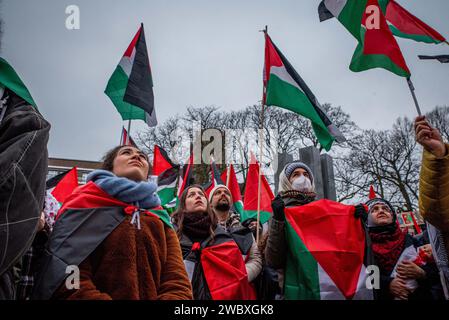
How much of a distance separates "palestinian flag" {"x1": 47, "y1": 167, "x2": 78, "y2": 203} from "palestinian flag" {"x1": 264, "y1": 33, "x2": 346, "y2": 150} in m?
4.25

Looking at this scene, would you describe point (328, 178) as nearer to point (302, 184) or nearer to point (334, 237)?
point (302, 184)

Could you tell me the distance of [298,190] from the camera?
311cm

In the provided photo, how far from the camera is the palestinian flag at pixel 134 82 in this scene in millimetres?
4426

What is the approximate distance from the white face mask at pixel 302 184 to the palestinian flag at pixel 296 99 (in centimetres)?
79

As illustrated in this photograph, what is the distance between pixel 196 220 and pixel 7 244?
188 cm

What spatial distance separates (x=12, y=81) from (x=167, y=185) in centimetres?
629

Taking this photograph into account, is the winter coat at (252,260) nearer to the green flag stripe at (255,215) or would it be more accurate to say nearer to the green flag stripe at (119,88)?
the green flag stripe at (255,215)

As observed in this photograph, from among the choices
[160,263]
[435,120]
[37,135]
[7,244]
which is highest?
[435,120]

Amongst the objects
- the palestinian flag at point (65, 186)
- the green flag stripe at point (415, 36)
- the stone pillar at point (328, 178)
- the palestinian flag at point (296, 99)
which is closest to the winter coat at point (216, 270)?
the palestinian flag at point (296, 99)

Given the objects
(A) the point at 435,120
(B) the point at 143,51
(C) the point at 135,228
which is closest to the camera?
(C) the point at 135,228

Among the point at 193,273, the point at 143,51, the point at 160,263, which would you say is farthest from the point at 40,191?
the point at 143,51

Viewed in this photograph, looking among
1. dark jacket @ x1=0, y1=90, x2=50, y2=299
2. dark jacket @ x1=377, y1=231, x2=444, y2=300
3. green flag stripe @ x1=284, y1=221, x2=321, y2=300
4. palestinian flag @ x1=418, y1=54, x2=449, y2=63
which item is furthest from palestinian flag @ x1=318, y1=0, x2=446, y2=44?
dark jacket @ x1=0, y1=90, x2=50, y2=299

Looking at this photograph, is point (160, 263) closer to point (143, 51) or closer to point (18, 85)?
point (18, 85)

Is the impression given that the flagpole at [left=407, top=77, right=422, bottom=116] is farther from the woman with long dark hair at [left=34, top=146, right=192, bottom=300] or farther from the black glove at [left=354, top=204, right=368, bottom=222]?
the woman with long dark hair at [left=34, top=146, right=192, bottom=300]
